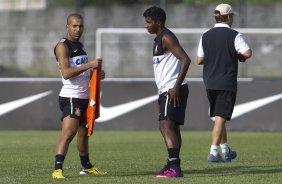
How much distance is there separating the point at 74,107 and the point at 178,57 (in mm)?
1309

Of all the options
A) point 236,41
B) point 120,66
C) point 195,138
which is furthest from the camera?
point 120,66

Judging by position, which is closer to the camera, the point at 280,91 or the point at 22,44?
the point at 280,91

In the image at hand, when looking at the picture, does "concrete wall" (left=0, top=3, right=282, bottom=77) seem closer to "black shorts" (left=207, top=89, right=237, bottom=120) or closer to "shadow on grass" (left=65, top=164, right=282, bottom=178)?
"black shorts" (left=207, top=89, right=237, bottom=120)

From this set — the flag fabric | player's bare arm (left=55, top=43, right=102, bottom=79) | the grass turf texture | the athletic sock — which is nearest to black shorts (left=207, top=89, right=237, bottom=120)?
the grass turf texture

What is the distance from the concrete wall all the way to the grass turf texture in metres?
5.50

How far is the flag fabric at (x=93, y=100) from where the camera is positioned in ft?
36.3

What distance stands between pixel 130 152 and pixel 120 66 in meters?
11.5

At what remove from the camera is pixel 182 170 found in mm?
11859

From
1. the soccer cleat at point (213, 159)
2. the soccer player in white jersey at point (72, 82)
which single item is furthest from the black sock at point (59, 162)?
the soccer cleat at point (213, 159)

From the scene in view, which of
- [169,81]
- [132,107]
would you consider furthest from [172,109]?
[132,107]

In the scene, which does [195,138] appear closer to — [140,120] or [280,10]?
[140,120]

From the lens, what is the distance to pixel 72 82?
11.1 meters

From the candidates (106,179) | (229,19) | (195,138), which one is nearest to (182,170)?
→ (106,179)

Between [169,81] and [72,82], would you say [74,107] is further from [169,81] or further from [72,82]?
[169,81]
